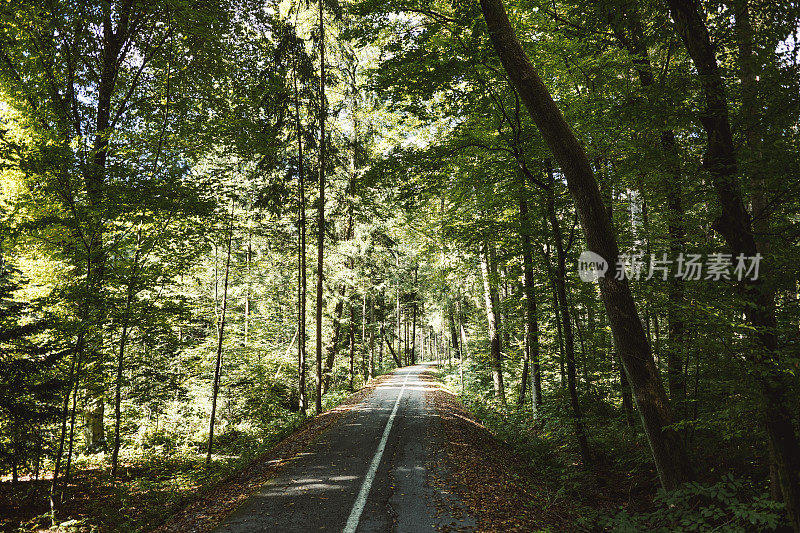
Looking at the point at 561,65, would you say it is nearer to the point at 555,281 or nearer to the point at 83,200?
the point at 555,281

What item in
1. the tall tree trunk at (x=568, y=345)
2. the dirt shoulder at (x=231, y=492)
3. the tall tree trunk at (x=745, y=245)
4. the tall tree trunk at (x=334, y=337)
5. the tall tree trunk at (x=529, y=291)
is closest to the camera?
the tall tree trunk at (x=745, y=245)

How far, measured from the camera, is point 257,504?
18.2 ft

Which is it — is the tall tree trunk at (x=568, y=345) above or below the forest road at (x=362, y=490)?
above

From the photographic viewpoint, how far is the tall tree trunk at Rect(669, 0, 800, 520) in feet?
13.1

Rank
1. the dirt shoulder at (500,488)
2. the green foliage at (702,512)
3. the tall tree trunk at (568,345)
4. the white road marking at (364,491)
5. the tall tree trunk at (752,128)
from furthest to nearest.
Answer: the tall tree trunk at (568,345), the dirt shoulder at (500,488), the white road marking at (364,491), the tall tree trunk at (752,128), the green foliage at (702,512)

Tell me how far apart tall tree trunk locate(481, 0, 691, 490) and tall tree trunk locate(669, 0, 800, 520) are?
1027 mm

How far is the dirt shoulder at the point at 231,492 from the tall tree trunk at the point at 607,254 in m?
6.05

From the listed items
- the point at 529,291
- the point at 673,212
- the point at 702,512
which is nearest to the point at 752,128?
the point at 673,212

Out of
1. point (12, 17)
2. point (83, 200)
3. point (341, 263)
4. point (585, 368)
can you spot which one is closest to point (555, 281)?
point (585, 368)

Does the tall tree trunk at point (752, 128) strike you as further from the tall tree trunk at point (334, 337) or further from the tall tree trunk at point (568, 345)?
the tall tree trunk at point (334, 337)

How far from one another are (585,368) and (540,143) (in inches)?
250

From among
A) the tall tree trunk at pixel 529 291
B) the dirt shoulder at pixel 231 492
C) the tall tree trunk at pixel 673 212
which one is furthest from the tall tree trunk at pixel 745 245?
the dirt shoulder at pixel 231 492

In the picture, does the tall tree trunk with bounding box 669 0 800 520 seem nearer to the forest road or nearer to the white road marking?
the forest road

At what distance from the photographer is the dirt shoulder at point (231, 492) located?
533cm
